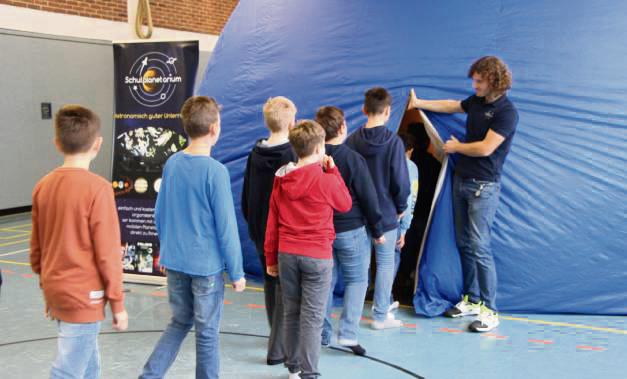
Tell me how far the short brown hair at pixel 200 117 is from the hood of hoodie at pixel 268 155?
60cm

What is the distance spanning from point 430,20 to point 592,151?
144 cm

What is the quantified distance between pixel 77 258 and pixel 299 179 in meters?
1.18

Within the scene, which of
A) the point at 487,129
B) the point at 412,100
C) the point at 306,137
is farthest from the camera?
the point at 412,100

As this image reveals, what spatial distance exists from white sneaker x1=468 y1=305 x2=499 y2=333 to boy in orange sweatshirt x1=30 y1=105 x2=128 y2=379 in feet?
8.50

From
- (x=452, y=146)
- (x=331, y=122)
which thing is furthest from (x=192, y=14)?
(x=331, y=122)

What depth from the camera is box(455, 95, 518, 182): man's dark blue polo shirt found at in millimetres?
4391

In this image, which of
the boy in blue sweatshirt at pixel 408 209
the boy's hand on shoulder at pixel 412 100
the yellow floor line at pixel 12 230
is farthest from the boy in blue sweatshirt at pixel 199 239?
the yellow floor line at pixel 12 230

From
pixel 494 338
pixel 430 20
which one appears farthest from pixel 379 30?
pixel 494 338

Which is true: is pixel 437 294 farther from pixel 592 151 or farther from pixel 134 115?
pixel 134 115

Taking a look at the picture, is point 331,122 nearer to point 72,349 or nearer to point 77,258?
point 77,258

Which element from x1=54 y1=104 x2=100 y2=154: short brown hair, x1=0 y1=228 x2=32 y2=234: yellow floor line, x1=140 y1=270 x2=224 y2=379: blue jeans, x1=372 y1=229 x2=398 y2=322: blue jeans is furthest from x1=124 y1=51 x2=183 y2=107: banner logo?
x1=0 y1=228 x2=32 y2=234: yellow floor line

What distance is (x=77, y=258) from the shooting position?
2465 millimetres

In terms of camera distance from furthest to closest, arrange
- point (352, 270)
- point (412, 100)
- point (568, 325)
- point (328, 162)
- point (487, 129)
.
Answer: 1. point (412, 100)
2. point (568, 325)
3. point (487, 129)
4. point (352, 270)
5. point (328, 162)

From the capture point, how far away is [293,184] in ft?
10.9
